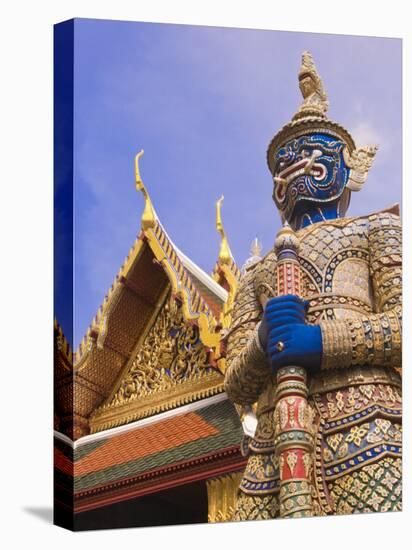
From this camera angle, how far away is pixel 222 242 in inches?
425

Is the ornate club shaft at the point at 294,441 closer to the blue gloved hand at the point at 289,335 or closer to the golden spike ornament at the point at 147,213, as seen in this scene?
the blue gloved hand at the point at 289,335

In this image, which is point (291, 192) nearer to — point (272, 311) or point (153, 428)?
point (272, 311)

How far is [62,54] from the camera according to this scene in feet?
31.7

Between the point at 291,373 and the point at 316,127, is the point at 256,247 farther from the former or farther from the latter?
the point at 291,373

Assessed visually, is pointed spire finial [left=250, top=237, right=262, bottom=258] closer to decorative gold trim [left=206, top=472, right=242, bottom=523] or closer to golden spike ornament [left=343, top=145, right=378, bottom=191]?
golden spike ornament [left=343, top=145, right=378, bottom=191]

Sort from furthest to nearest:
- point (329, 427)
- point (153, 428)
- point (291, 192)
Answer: point (153, 428), point (291, 192), point (329, 427)

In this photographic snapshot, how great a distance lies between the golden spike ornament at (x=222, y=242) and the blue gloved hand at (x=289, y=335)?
3.58 ft

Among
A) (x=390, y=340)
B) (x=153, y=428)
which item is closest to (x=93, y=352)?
(x=153, y=428)

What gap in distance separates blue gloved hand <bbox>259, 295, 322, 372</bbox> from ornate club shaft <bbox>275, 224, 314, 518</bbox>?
7 centimetres

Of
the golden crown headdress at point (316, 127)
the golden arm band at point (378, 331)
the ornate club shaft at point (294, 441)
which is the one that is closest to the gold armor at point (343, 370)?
the golden arm band at point (378, 331)

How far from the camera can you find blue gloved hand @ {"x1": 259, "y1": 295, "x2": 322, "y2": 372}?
945 cm

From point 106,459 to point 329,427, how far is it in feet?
5.42

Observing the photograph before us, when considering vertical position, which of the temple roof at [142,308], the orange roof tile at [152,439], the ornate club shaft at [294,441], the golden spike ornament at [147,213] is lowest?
the ornate club shaft at [294,441]

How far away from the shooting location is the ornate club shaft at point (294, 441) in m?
9.25
